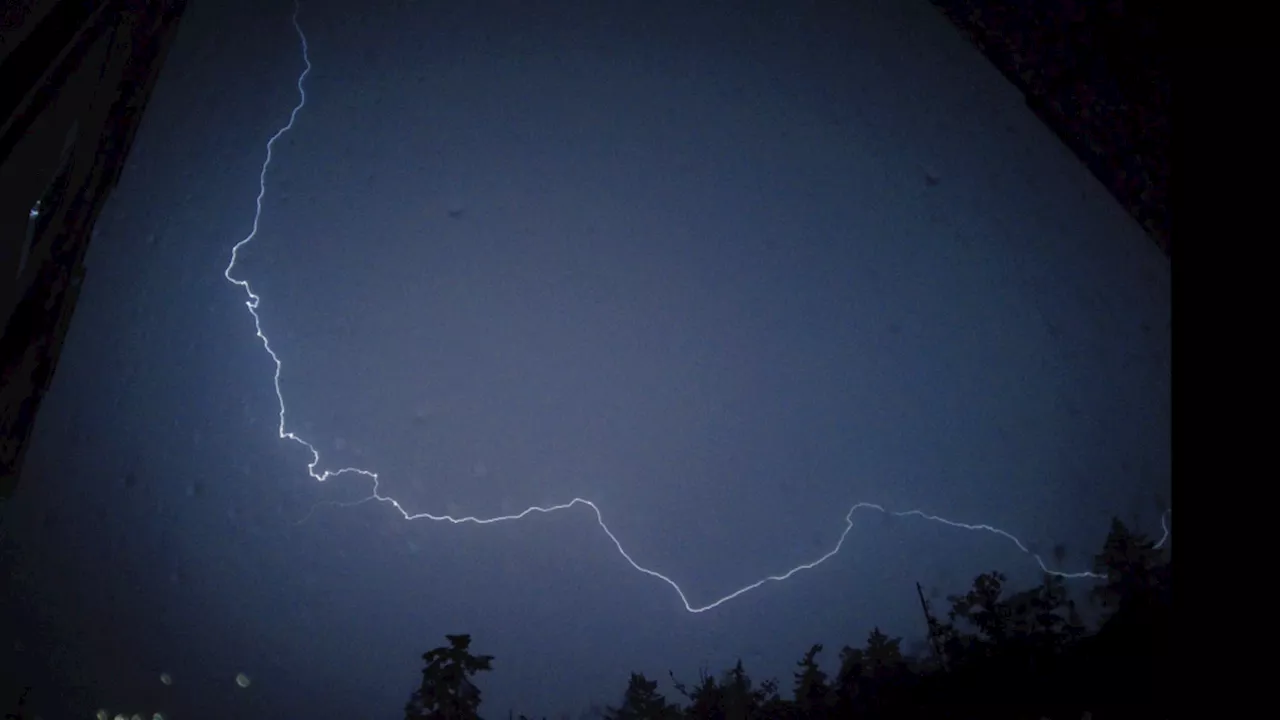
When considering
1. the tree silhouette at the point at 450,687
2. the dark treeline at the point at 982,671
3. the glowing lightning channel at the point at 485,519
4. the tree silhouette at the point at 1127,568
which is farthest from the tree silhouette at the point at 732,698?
the tree silhouette at the point at 1127,568

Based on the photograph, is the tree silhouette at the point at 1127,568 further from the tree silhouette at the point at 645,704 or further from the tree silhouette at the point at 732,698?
the tree silhouette at the point at 645,704

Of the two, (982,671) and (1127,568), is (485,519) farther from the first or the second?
(1127,568)

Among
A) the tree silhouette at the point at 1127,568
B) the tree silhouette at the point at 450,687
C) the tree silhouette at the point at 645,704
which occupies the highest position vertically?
the tree silhouette at the point at 1127,568

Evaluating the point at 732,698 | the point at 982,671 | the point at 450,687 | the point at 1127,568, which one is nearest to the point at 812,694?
the point at 732,698

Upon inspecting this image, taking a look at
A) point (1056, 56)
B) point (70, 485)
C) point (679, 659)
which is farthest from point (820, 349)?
point (70, 485)

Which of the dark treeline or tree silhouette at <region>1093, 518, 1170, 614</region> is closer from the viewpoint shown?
the dark treeline

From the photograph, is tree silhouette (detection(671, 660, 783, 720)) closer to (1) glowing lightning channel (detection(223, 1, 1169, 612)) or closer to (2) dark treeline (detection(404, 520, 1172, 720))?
(2) dark treeline (detection(404, 520, 1172, 720))

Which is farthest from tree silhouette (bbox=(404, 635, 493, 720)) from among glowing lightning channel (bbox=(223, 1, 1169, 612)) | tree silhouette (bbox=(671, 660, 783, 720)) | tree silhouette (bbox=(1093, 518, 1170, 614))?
tree silhouette (bbox=(1093, 518, 1170, 614))

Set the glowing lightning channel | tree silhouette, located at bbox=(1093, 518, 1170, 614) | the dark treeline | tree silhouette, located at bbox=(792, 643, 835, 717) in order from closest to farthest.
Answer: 1. the dark treeline
2. tree silhouette, located at bbox=(792, 643, 835, 717)
3. tree silhouette, located at bbox=(1093, 518, 1170, 614)
4. the glowing lightning channel

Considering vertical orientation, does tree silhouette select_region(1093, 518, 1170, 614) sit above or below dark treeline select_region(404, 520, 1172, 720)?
above
